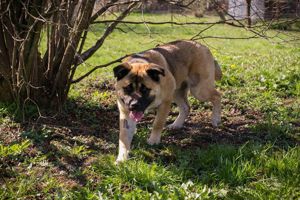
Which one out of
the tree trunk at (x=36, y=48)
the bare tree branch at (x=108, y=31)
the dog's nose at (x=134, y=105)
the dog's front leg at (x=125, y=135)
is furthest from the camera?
the bare tree branch at (x=108, y=31)

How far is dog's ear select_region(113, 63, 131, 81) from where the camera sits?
5137mm

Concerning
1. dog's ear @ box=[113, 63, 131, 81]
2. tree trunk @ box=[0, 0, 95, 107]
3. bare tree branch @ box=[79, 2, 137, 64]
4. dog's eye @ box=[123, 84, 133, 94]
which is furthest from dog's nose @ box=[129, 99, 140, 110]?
bare tree branch @ box=[79, 2, 137, 64]

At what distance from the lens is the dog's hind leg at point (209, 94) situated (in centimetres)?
637

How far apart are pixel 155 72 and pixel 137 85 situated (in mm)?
259

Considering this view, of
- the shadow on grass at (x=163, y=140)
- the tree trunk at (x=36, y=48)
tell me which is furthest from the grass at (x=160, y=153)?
the tree trunk at (x=36, y=48)

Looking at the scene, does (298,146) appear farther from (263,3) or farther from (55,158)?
(263,3)

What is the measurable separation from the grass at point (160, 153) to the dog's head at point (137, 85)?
42 cm

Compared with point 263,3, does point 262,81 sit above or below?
below

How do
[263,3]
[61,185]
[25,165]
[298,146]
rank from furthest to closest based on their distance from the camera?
[263,3] < [298,146] < [25,165] < [61,185]

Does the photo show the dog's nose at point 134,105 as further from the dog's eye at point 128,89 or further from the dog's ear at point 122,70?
the dog's ear at point 122,70

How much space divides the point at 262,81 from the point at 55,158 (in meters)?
4.65

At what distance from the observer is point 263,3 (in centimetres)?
816

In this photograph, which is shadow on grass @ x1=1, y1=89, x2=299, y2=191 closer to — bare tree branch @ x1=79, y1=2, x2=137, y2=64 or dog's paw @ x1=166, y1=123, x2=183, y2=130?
Result: dog's paw @ x1=166, y1=123, x2=183, y2=130

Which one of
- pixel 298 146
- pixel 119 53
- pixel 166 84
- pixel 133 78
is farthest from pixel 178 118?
pixel 119 53
